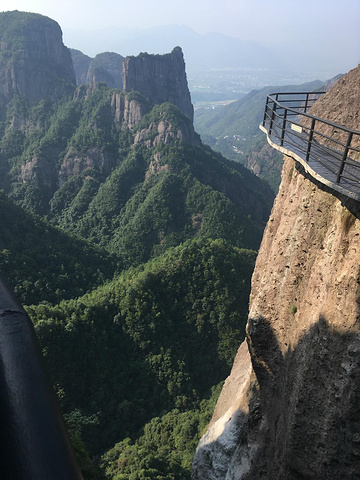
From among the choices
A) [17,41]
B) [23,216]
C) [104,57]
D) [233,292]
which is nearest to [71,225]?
[23,216]

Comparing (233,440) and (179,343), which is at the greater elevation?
(233,440)

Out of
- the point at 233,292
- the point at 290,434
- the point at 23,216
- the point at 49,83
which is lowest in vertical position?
the point at 233,292

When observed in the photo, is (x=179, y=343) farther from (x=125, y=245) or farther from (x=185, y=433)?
(x=125, y=245)

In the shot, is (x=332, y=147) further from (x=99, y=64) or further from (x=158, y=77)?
(x=99, y=64)

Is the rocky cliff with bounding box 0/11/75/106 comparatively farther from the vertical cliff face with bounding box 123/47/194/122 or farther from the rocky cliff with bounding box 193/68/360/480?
the rocky cliff with bounding box 193/68/360/480

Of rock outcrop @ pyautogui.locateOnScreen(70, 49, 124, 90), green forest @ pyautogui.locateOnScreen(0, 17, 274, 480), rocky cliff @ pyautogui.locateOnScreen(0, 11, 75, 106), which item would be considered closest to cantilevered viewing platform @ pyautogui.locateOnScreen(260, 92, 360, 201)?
green forest @ pyautogui.locateOnScreen(0, 17, 274, 480)
